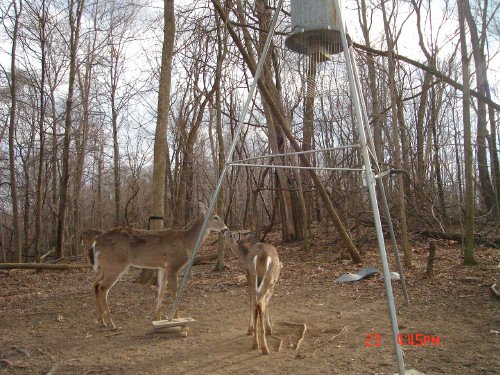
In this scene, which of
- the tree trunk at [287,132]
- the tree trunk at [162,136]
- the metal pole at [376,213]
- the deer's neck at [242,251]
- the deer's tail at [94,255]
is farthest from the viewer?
the tree trunk at [287,132]

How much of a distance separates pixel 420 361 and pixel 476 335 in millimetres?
1265

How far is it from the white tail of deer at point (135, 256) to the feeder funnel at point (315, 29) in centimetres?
389

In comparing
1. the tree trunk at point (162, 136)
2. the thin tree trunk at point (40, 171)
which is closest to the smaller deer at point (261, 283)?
the tree trunk at point (162, 136)

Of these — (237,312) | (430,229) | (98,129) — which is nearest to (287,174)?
(430,229)

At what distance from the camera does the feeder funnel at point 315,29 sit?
16.6ft

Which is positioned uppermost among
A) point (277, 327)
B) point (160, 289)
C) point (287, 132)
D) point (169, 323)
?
point (287, 132)

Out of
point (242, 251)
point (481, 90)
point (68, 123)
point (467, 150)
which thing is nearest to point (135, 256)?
point (242, 251)

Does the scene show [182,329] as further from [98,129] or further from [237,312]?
[98,129]

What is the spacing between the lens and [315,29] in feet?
16.7

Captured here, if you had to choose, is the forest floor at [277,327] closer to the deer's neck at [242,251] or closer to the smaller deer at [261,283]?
the smaller deer at [261,283]

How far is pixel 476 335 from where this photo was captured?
18.2ft
